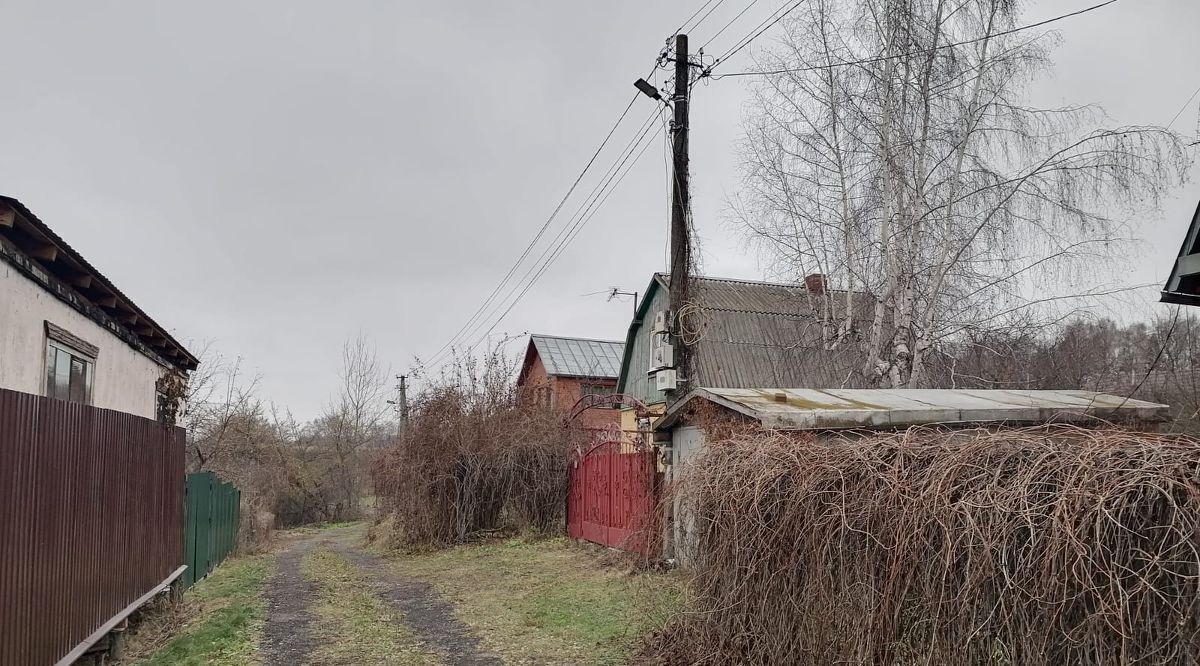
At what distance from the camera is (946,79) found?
14.3 m

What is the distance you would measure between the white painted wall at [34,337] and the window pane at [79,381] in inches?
11.1

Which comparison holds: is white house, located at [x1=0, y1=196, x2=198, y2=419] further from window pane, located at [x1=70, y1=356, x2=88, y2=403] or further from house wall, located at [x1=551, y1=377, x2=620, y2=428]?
house wall, located at [x1=551, y1=377, x2=620, y2=428]

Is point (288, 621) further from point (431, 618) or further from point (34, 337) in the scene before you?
point (34, 337)

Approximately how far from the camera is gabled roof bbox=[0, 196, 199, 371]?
289 inches

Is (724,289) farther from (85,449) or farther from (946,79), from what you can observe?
(85,449)

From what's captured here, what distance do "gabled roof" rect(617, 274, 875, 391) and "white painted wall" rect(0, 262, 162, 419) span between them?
1010cm

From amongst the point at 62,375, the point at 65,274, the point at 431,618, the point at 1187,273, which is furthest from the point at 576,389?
the point at 1187,273

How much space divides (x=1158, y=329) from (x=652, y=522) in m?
17.1

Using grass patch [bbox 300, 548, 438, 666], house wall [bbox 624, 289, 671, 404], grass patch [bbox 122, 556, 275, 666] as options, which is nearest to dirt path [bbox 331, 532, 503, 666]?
grass patch [bbox 300, 548, 438, 666]

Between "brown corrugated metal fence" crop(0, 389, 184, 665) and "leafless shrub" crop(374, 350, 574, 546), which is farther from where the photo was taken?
"leafless shrub" crop(374, 350, 574, 546)

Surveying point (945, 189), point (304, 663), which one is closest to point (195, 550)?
point (304, 663)

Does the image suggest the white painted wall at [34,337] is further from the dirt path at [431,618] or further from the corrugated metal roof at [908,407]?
the corrugated metal roof at [908,407]

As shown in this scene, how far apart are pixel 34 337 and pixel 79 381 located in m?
1.86

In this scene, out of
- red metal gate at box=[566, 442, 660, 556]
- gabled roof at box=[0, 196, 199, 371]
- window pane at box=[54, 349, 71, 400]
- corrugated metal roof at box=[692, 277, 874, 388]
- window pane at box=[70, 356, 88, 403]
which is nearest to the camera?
gabled roof at box=[0, 196, 199, 371]
